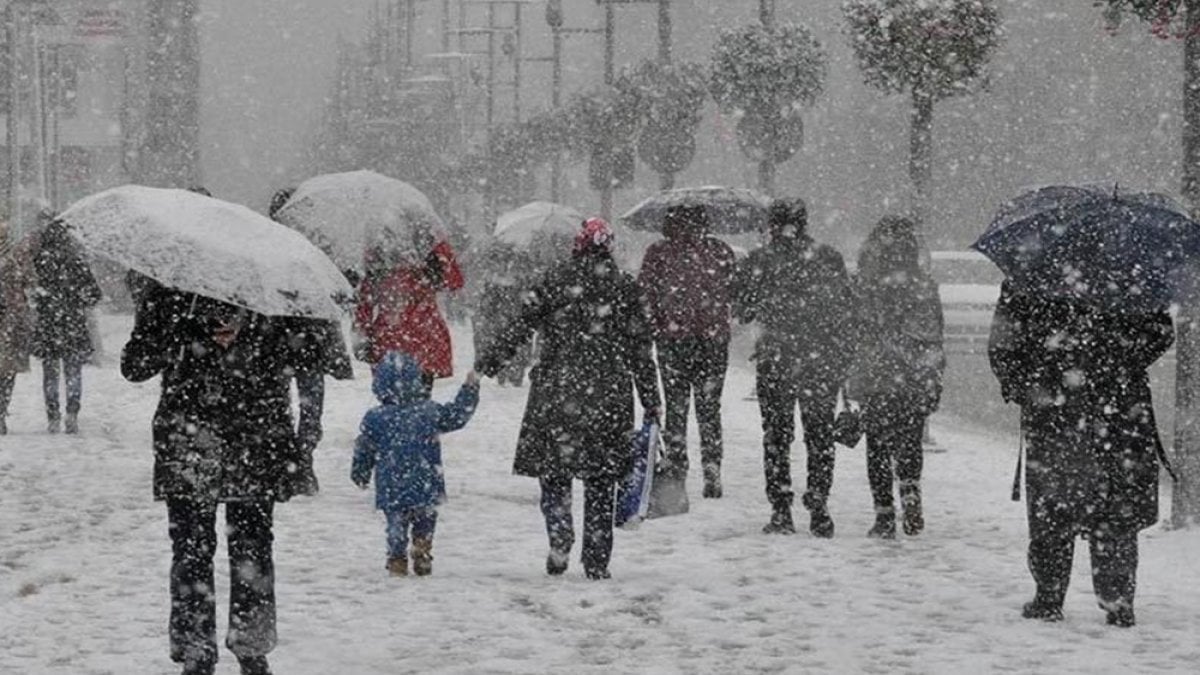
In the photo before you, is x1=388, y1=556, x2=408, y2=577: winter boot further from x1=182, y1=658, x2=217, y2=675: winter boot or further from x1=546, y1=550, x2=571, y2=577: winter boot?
x1=182, y1=658, x2=217, y2=675: winter boot

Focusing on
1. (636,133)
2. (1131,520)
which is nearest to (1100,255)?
(1131,520)

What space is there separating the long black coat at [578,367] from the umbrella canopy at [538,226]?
28.1ft

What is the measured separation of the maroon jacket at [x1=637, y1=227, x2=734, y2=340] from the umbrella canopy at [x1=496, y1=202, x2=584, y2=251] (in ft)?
20.0

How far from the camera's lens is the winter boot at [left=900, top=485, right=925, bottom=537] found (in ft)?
34.7

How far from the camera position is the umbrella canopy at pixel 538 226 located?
703 inches

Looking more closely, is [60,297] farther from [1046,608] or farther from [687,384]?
[1046,608]

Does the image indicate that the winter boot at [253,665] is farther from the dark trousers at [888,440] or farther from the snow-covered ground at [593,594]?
the dark trousers at [888,440]

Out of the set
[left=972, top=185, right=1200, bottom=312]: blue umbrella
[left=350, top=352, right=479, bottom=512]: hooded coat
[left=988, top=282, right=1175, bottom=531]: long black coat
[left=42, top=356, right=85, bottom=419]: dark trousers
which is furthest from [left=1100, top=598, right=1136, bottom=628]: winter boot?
[left=42, top=356, right=85, bottom=419]: dark trousers

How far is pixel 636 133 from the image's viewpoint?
2566 cm

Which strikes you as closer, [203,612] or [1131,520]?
[203,612]

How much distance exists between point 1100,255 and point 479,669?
2973 mm

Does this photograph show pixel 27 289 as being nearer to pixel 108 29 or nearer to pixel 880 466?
pixel 880 466

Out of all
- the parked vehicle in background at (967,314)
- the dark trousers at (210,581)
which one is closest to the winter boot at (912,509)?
the dark trousers at (210,581)

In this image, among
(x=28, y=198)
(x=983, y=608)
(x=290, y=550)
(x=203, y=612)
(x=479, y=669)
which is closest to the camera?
(x=203, y=612)
